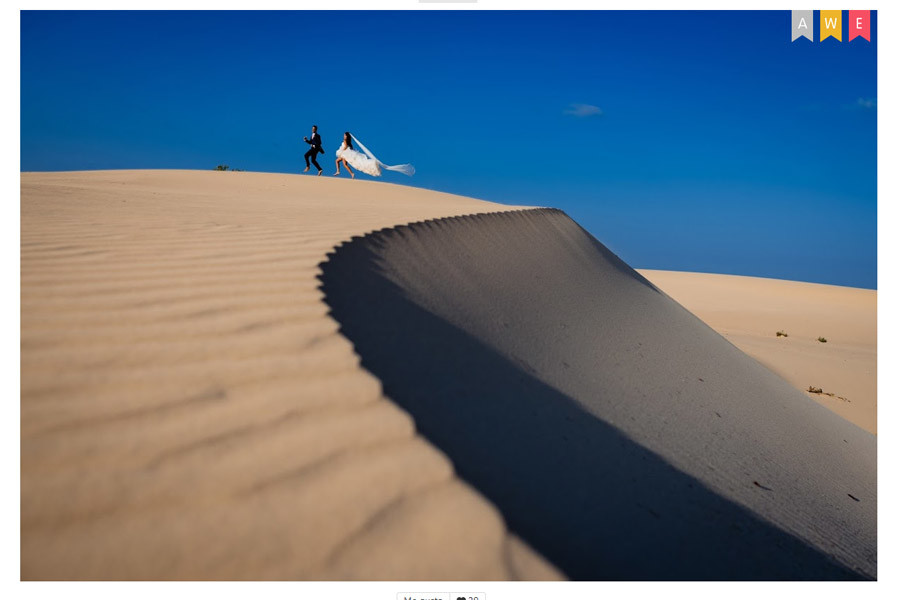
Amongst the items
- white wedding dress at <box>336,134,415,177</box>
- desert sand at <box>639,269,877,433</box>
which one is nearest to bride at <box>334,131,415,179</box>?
white wedding dress at <box>336,134,415,177</box>

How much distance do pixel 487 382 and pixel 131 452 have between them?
5.32 ft

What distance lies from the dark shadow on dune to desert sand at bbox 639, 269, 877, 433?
6647 millimetres


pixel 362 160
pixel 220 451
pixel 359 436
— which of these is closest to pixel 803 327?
pixel 362 160

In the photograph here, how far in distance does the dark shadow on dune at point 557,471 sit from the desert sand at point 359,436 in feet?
0.04

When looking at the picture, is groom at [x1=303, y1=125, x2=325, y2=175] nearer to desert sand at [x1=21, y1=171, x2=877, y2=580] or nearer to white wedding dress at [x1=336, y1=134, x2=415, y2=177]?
white wedding dress at [x1=336, y1=134, x2=415, y2=177]

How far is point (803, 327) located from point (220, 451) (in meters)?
17.9

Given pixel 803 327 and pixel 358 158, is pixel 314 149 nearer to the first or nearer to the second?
pixel 358 158

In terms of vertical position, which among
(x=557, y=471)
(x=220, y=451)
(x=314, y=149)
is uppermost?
(x=314, y=149)

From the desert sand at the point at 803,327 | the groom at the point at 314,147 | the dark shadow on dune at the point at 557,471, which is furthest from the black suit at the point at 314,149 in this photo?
the dark shadow on dune at the point at 557,471

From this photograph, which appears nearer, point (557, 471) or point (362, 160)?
point (557, 471)

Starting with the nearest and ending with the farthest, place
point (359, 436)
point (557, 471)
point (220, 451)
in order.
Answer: point (220, 451)
point (359, 436)
point (557, 471)

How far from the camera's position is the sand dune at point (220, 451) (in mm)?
1530

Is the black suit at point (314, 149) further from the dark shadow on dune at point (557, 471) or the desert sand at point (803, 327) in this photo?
the dark shadow on dune at point (557, 471)

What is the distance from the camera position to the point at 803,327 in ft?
53.5
